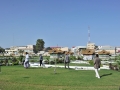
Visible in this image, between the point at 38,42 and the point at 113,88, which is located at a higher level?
the point at 38,42

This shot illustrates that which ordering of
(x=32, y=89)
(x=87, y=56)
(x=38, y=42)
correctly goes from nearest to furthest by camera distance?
(x=32, y=89)
(x=87, y=56)
(x=38, y=42)

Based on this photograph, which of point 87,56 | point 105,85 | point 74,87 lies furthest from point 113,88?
point 87,56

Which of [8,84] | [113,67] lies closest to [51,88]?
[8,84]

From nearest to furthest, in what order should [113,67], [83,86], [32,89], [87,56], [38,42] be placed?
[32,89]
[83,86]
[113,67]
[87,56]
[38,42]

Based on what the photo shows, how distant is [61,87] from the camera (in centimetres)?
1216

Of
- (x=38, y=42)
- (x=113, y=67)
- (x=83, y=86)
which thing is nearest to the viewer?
(x=83, y=86)

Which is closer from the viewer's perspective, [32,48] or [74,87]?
[74,87]

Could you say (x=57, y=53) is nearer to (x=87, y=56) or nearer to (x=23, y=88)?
(x=87, y=56)

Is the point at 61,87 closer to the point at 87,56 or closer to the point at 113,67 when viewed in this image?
the point at 113,67

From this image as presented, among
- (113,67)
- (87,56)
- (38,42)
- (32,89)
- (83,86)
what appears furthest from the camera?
(38,42)

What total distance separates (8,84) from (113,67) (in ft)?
50.1

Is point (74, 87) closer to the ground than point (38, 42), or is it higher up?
closer to the ground

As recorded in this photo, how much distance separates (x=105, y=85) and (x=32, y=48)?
558 ft

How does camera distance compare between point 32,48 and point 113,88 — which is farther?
point 32,48
